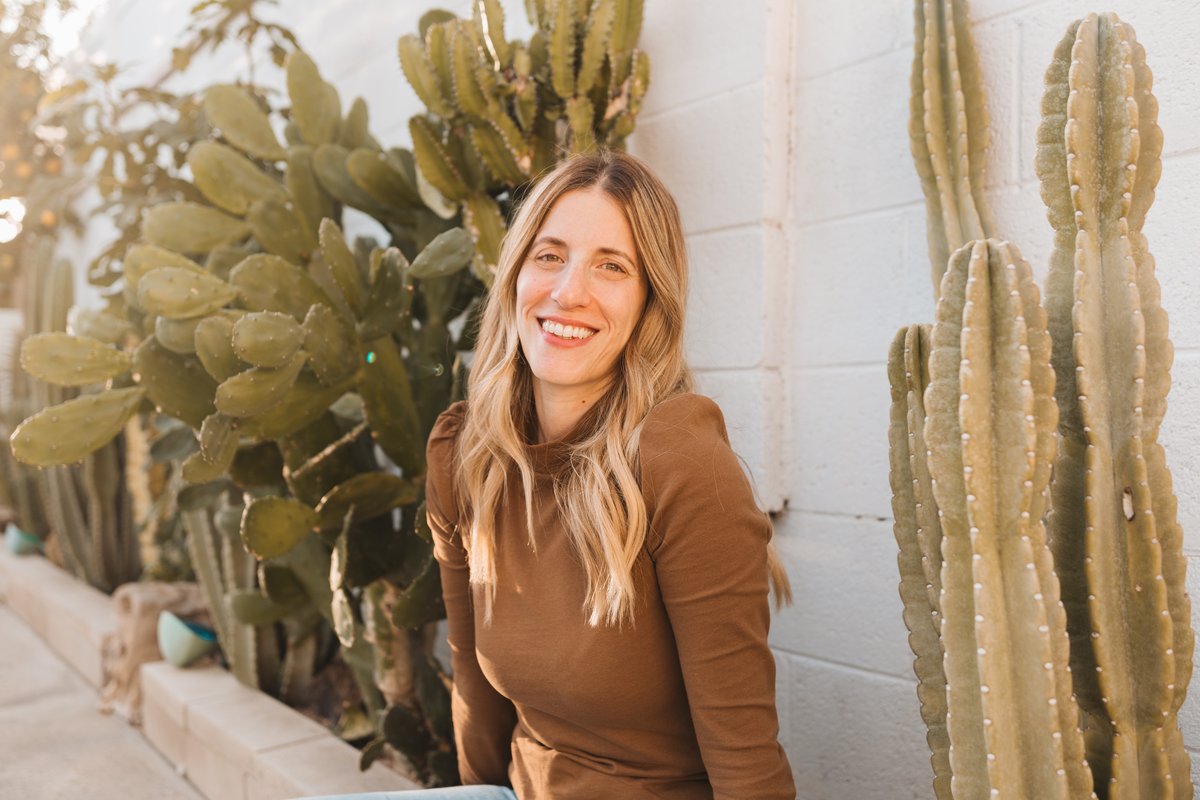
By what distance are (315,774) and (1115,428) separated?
1.86m

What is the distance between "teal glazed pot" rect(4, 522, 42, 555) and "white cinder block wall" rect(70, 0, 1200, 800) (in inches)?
171

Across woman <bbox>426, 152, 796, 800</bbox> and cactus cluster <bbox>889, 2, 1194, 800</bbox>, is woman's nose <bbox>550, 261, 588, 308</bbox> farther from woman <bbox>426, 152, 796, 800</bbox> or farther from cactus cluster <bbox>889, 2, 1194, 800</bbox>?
cactus cluster <bbox>889, 2, 1194, 800</bbox>

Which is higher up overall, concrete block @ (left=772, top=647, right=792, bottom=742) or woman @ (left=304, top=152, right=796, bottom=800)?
woman @ (left=304, top=152, right=796, bottom=800)

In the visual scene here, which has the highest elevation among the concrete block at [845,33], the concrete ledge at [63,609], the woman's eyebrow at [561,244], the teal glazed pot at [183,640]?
the concrete block at [845,33]

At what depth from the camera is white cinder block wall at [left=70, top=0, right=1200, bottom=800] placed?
1765 mm

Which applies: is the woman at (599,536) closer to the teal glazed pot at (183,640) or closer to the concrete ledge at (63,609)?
the teal glazed pot at (183,640)

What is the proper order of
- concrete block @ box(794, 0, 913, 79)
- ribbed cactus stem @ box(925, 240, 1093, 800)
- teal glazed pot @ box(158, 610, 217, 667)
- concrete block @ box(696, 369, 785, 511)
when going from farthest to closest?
teal glazed pot @ box(158, 610, 217, 667)
concrete block @ box(696, 369, 785, 511)
concrete block @ box(794, 0, 913, 79)
ribbed cactus stem @ box(925, 240, 1093, 800)

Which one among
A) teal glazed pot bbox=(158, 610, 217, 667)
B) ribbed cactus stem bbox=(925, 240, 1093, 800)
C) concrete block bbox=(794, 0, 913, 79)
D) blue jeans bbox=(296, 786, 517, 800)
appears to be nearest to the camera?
ribbed cactus stem bbox=(925, 240, 1093, 800)

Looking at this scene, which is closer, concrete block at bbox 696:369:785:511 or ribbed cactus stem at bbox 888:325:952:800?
ribbed cactus stem at bbox 888:325:952:800

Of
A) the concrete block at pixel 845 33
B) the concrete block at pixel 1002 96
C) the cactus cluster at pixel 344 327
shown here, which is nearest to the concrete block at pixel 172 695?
the cactus cluster at pixel 344 327

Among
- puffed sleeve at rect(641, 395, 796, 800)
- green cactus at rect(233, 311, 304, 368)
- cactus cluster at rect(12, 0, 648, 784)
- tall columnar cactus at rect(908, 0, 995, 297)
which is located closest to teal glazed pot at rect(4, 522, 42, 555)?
cactus cluster at rect(12, 0, 648, 784)

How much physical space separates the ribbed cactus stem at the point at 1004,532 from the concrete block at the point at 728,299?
0.85m

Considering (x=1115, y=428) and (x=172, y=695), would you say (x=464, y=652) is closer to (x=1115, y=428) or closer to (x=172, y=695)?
(x=1115, y=428)

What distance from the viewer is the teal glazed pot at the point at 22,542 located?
4.99 metres
